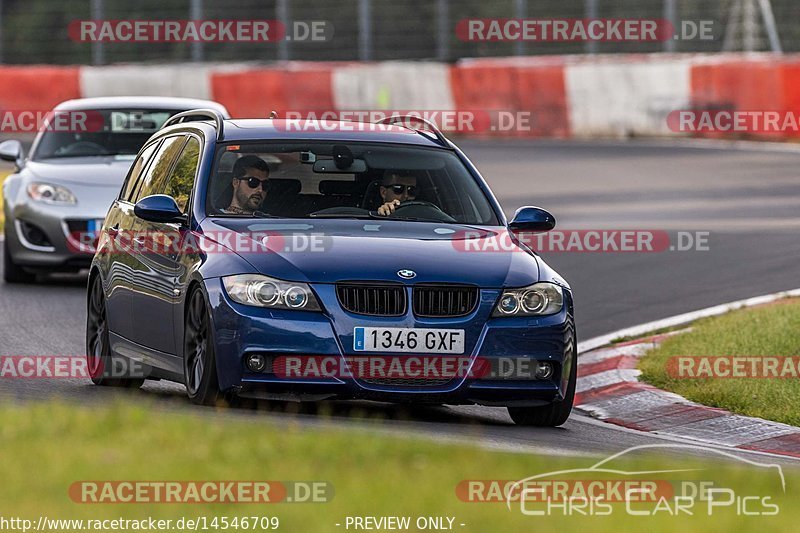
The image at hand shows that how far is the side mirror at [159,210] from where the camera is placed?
31.7ft

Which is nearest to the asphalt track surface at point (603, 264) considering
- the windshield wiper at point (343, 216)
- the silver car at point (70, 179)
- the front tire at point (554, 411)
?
the front tire at point (554, 411)

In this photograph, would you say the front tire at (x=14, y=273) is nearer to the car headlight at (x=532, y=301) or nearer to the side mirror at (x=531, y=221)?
the side mirror at (x=531, y=221)

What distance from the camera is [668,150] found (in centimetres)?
3025

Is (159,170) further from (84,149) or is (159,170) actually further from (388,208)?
(84,149)

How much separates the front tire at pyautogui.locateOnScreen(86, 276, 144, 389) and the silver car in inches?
184

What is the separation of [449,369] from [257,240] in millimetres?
1169

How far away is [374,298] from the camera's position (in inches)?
348

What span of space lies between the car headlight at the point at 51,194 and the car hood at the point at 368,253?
6.62 metres

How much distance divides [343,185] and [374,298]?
149 cm

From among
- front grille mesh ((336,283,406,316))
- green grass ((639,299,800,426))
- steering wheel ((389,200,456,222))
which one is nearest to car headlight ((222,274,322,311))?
front grille mesh ((336,283,406,316))

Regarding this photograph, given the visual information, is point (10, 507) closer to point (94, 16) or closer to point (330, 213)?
point (330, 213)

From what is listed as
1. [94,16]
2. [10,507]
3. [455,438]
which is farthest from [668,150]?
[10,507]

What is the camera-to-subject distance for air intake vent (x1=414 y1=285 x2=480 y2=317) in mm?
8867

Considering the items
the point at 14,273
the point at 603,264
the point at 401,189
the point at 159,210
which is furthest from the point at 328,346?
the point at 603,264
